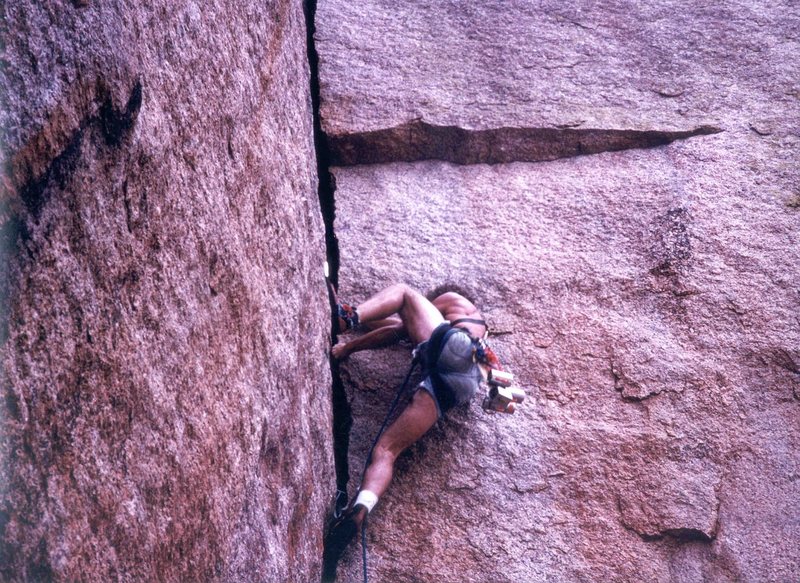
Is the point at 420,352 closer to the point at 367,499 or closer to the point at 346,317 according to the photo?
the point at 346,317

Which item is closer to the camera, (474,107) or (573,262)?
(573,262)

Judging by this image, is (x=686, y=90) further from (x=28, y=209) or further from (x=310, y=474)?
(x=28, y=209)

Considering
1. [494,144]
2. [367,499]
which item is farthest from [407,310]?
[494,144]

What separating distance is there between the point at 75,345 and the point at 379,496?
8.42 ft

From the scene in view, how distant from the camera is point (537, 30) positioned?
20.5 ft

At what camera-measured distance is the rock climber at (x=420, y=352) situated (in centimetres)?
404

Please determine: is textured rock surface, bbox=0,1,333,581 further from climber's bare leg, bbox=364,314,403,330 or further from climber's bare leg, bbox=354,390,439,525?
climber's bare leg, bbox=364,314,403,330

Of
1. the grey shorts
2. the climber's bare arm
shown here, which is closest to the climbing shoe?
the climber's bare arm

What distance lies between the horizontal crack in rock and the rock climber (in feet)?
4.79

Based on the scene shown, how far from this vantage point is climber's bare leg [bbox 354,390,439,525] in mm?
4055

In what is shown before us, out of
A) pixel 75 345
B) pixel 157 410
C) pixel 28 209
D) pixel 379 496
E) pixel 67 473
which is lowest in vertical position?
pixel 379 496

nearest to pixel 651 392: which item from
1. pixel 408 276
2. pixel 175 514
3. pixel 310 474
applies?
pixel 408 276

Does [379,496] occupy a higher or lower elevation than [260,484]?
lower

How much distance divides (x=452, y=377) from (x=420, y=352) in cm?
29
